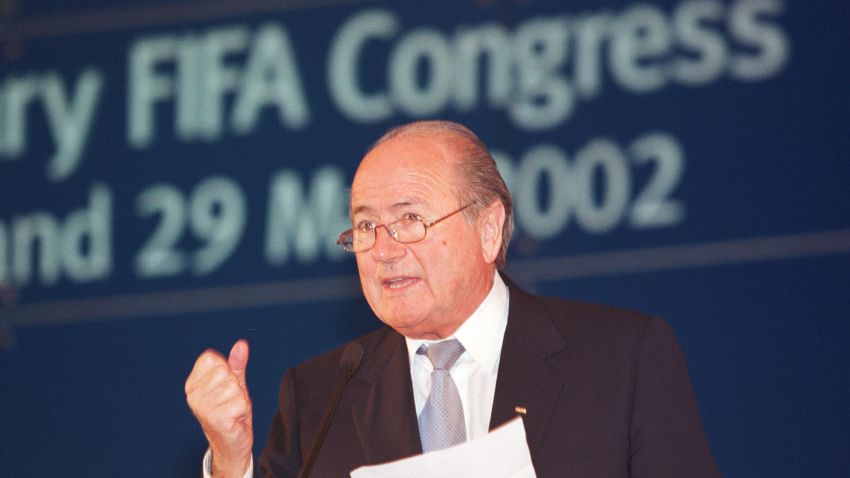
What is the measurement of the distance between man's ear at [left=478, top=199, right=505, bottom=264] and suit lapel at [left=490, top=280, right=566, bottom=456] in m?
0.13

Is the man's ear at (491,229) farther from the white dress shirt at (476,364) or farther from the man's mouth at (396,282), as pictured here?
the man's mouth at (396,282)

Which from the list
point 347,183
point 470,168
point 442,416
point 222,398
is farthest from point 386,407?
point 347,183

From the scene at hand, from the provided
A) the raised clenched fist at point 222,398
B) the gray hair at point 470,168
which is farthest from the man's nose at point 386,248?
the raised clenched fist at point 222,398

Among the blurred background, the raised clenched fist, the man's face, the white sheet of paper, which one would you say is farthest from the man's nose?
the blurred background

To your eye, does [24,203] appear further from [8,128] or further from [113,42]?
[113,42]

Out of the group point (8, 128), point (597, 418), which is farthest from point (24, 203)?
point (597, 418)

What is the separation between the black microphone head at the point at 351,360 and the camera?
→ 2211 millimetres

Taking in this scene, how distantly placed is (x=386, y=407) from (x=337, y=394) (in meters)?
0.21

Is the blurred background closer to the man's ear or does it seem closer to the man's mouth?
the man's ear

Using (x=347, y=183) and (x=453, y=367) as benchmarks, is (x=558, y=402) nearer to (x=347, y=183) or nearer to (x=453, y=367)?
(x=453, y=367)

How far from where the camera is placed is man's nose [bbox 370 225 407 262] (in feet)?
7.75

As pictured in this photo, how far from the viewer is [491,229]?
2.53 meters

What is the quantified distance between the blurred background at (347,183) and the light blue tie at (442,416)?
1.14 metres

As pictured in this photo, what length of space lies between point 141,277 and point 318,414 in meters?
1.60
